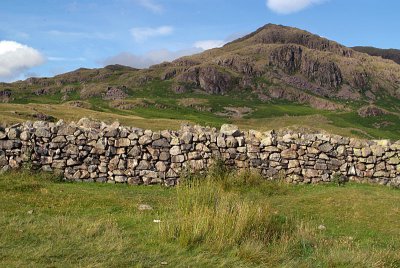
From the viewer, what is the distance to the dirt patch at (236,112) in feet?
459

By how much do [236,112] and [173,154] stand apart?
418ft

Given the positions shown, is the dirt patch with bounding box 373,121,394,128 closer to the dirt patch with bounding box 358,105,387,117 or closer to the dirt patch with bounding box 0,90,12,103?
the dirt patch with bounding box 358,105,387,117

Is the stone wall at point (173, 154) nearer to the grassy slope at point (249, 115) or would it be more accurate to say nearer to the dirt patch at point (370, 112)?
the grassy slope at point (249, 115)

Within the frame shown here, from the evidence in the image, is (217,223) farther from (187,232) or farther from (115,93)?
(115,93)

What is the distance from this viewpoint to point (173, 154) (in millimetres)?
19188

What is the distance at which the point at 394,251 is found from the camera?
9.80 metres

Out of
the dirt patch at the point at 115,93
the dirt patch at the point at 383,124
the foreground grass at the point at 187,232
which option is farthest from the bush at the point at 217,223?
the dirt patch at the point at 115,93

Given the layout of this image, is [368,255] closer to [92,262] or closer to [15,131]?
[92,262]

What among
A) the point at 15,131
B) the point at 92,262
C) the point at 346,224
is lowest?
the point at 346,224

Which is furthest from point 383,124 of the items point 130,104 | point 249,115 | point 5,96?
point 5,96

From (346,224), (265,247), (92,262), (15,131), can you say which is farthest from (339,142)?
(92,262)

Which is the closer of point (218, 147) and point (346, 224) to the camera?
point (346, 224)

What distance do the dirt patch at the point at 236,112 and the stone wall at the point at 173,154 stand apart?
116 metres

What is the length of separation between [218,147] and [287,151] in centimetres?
321
